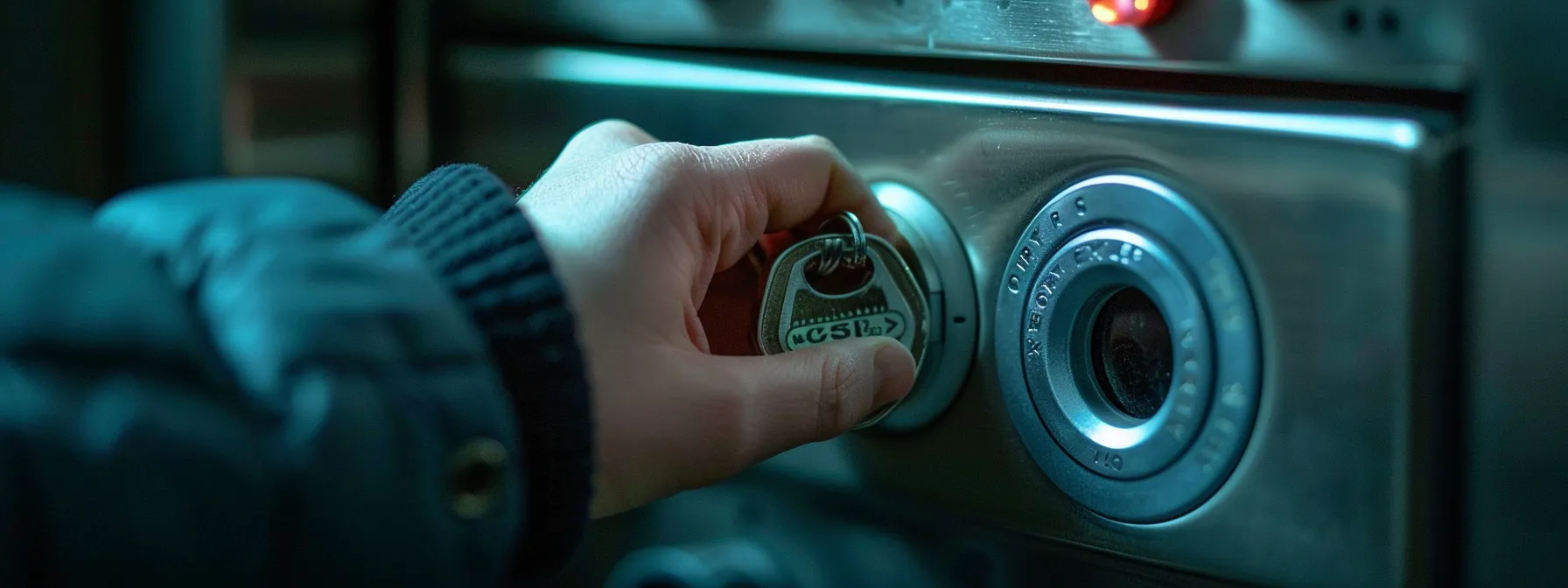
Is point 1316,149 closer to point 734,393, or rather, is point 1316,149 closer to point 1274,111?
point 1274,111

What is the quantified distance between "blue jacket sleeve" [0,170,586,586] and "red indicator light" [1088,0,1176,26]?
8.4 inches

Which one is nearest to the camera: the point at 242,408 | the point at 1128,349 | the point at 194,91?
the point at 242,408

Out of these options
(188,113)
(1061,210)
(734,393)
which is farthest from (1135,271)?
(188,113)

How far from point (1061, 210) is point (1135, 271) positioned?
0.13 ft

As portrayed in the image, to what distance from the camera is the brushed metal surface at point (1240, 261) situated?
16.9 inches

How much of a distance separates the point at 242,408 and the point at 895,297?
26 centimetres

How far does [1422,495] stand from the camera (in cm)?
43

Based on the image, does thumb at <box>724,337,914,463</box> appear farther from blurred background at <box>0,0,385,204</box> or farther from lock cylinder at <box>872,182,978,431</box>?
blurred background at <box>0,0,385,204</box>

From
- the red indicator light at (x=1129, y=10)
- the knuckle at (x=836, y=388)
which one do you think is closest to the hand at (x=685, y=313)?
the knuckle at (x=836, y=388)

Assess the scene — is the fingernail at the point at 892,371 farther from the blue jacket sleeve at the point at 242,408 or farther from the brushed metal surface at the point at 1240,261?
the blue jacket sleeve at the point at 242,408

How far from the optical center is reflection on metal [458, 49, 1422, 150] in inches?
17.1

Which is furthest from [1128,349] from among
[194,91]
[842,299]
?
[194,91]

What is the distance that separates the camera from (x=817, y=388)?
→ 21.5 inches

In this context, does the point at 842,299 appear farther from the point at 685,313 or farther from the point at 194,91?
the point at 194,91
